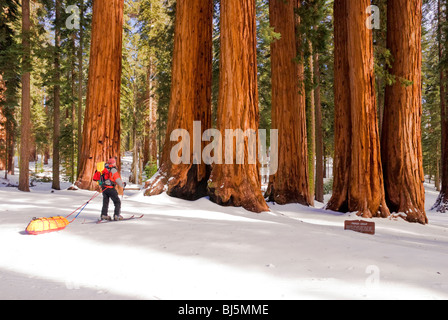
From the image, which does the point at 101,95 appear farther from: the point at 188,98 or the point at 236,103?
the point at 236,103

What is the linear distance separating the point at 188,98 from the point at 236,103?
5.65 ft

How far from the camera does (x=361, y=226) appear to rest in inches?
247

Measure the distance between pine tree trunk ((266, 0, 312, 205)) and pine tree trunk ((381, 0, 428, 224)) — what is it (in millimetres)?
3105

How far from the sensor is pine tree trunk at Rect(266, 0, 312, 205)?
11922 millimetres

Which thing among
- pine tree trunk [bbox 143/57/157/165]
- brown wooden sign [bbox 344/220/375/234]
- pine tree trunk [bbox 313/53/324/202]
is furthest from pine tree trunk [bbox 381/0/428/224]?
pine tree trunk [bbox 143/57/157/165]

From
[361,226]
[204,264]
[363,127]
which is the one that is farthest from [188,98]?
[204,264]

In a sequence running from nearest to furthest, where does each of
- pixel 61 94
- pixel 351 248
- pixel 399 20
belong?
pixel 351 248 → pixel 399 20 → pixel 61 94

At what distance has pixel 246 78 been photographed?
873 centimetres

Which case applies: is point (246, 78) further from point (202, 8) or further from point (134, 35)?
point (134, 35)

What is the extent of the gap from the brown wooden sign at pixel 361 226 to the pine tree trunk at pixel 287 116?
5.31 meters

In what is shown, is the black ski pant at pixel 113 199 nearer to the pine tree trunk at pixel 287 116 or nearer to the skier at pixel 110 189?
the skier at pixel 110 189
